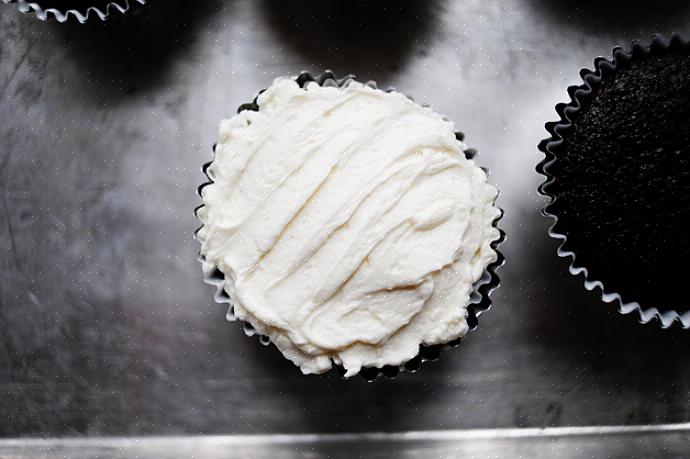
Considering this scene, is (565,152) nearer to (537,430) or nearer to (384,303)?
(384,303)

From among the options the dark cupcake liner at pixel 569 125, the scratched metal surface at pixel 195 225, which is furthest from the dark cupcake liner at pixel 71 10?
the dark cupcake liner at pixel 569 125

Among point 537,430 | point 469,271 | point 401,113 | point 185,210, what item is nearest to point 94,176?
point 185,210

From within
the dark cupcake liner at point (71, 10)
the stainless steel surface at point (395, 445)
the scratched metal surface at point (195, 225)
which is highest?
the dark cupcake liner at point (71, 10)

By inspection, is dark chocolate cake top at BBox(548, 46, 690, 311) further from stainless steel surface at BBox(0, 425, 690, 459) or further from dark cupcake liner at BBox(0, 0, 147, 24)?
dark cupcake liner at BBox(0, 0, 147, 24)

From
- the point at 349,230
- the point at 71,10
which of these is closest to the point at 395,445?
the point at 349,230

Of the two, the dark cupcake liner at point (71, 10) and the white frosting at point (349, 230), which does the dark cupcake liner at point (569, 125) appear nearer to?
the white frosting at point (349, 230)

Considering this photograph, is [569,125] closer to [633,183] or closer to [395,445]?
[633,183]

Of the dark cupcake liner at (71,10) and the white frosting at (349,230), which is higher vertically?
the dark cupcake liner at (71,10)
